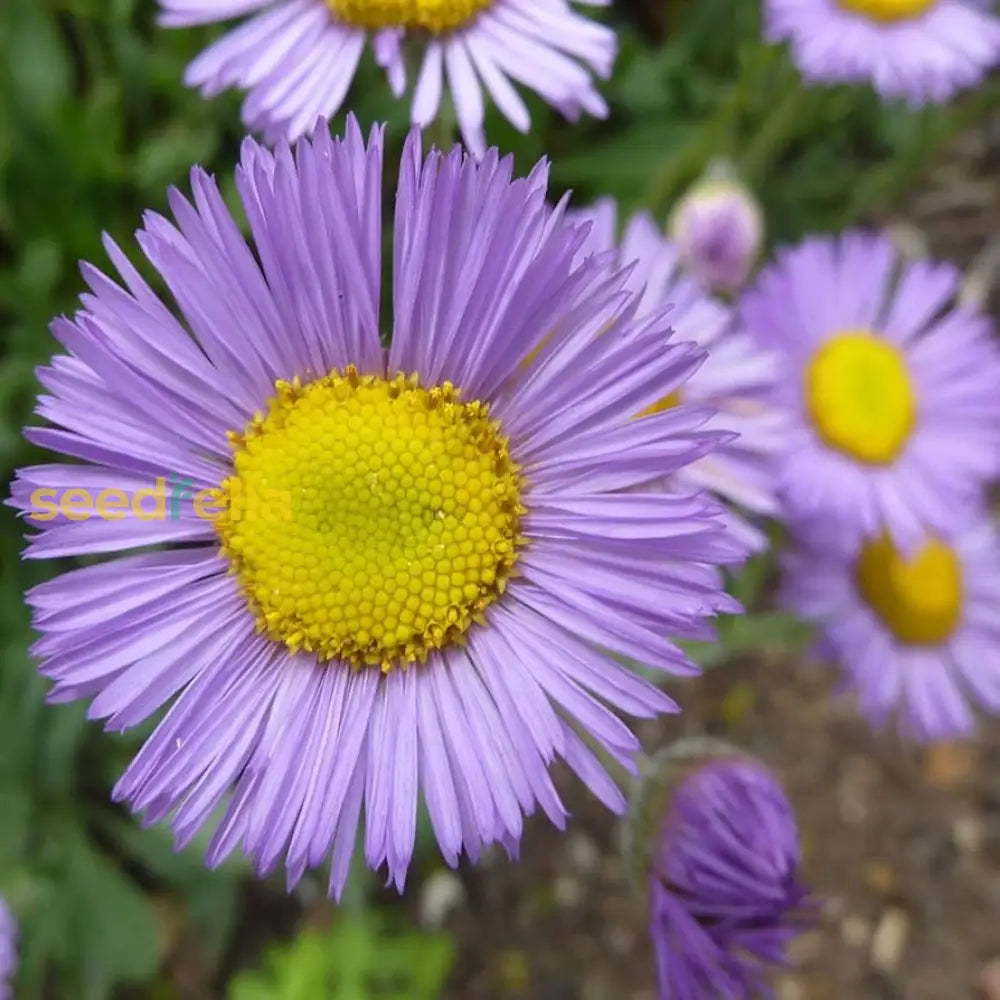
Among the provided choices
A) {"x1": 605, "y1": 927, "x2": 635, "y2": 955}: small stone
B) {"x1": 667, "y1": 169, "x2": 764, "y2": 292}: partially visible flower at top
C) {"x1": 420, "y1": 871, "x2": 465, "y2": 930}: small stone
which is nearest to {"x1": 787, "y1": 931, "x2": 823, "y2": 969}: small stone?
{"x1": 605, "y1": 927, "x2": 635, "y2": 955}: small stone

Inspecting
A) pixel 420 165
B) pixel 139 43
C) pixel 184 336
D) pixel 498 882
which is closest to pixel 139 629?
pixel 184 336

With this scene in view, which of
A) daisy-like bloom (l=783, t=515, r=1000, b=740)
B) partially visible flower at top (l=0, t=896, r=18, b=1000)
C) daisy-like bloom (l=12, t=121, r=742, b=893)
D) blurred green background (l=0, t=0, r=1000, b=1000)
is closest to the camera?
daisy-like bloom (l=12, t=121, r=742, b=893)

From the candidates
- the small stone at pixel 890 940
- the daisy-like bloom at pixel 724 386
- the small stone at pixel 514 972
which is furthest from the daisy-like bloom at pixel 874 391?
the small stone at pixel 514 972

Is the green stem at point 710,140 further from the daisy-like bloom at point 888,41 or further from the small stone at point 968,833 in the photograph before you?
the small stone at point 968,833

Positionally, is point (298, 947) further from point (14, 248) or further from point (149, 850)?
point (14, 248)

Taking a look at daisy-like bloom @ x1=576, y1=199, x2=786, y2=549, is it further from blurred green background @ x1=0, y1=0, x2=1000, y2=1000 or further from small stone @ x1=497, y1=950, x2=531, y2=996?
small stone @ x1=497, y1=950, x2=531, y2=996

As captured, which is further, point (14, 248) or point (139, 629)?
point (14, 248)

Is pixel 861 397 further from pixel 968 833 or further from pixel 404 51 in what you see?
pixel 968 833

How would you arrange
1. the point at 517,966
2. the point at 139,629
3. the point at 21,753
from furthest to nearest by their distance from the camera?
the point at 517,966 → the point at 21,753 → the point at 139,629
